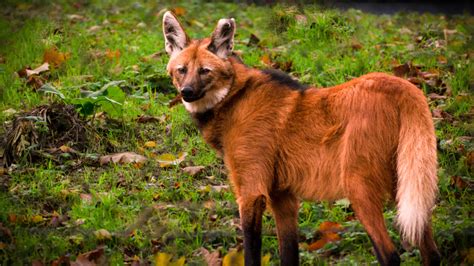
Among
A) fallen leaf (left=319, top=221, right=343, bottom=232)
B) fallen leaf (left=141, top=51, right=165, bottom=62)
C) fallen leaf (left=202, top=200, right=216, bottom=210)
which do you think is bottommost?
fallen leaf (left=202, top=200, right=216, bottom=210)

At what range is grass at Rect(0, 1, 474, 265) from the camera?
13.4 ft

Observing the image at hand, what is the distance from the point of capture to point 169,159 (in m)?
5.11

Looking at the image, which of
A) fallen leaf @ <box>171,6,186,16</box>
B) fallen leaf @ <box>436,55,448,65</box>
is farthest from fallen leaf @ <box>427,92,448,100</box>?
fallen leaf @ <box>171,6,186,16</box>

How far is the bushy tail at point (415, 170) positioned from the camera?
319cm

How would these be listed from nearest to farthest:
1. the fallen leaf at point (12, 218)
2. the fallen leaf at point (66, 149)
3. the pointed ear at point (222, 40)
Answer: the pointed ear at point (222, 40)
the fallen leaf at point (12, 218)
the fallen leaf at point (66, 149)

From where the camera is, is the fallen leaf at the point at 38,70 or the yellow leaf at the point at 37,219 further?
the fallen leaf at the point at 38,70

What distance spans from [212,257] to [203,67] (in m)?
1.03

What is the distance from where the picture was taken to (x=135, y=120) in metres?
5.73

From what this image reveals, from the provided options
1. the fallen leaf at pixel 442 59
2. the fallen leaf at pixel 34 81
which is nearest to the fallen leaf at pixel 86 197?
the fallen leaf at pixel 34 81

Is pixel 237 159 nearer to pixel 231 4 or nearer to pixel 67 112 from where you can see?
pixel 67 112

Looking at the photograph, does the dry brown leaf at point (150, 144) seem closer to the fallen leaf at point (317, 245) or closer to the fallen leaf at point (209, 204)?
the fallen leaf at point (209, 204)

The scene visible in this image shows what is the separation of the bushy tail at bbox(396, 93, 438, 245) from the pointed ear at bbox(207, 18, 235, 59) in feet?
3.70

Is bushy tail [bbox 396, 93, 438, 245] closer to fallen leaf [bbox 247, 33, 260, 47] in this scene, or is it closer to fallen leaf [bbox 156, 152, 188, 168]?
fallen leaf [bbox 156, 152, 188, 168]

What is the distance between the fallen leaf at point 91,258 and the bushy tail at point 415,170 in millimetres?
1594
